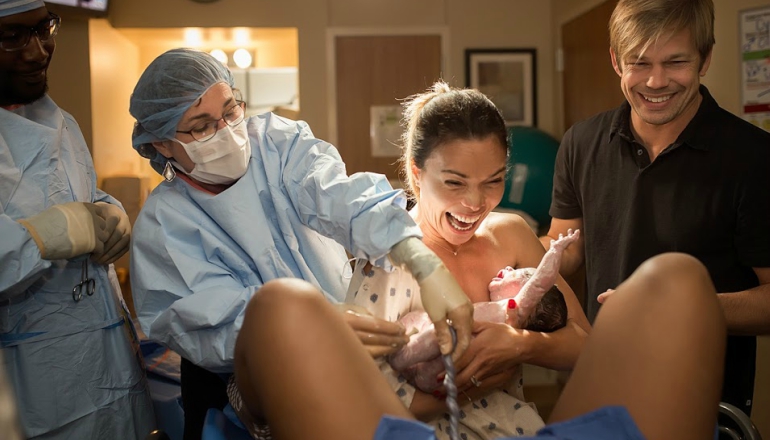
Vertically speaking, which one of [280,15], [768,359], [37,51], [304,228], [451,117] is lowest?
[768,359]

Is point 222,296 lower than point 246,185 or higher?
lower

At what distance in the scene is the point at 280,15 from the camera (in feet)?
15.6

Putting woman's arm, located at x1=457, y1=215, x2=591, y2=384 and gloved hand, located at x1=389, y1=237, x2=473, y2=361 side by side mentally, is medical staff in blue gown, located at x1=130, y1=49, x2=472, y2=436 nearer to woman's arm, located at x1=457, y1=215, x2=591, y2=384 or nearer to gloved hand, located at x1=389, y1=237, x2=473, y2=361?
gloved hand, located at x1=389, y1=237, x2=473, y2=361

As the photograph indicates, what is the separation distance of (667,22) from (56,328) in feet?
5.56

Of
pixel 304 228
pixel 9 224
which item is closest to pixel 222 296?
pixel 304 228

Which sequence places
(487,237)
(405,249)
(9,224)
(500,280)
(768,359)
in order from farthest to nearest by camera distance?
(768,359)
(487,237)
(500,280)
(9,224)
(405,249)

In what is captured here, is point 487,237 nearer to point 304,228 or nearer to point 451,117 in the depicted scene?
point 451,117

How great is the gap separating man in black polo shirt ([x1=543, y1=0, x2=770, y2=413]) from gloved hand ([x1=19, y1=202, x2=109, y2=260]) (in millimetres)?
1212

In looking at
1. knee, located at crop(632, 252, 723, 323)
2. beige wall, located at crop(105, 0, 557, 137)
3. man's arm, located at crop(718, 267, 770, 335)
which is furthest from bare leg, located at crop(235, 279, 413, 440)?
beige wall, located at crop(105, 0, 557, 137)

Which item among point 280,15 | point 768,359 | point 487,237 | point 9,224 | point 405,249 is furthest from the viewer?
point 280,15

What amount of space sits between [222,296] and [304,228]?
0.95ft

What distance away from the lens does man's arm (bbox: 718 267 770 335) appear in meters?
1.67

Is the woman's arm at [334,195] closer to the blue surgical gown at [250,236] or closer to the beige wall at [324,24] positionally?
the blue surgical gown at [250,236]

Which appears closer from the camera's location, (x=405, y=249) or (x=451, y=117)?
(x=405, y=249)
